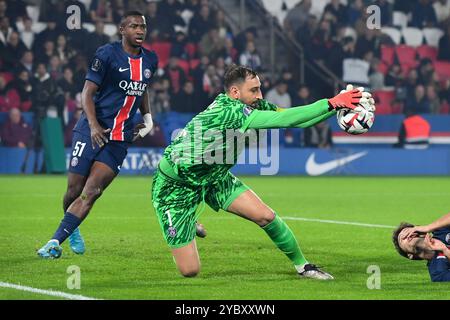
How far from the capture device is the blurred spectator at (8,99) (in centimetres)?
2311

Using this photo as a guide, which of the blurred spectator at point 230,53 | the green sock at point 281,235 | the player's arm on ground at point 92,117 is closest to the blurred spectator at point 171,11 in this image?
the blurred spectator at point 230,53

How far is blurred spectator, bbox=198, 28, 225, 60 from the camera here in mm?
24812

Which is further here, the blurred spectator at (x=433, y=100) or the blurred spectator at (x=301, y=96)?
the blurred spectator at (x=433, y=100)

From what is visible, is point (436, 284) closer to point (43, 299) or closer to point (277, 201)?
point (43, 299)

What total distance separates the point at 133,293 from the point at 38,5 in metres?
18.8

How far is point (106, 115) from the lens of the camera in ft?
32.8

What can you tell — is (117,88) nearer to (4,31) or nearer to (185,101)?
(185,101)

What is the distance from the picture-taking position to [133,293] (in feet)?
Answer: 24.7

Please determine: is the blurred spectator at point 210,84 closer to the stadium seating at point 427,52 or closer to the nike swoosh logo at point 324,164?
the nike swoosh logo at point 324,164

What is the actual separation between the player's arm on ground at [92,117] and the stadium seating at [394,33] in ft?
61.1

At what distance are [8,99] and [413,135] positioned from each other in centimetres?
945

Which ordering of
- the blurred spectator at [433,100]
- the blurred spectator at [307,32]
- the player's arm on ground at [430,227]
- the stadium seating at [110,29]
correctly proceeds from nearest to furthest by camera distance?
1. the player's arm on ground at [430,227]
2. the stadium seating at [110,29]
3. the blurred spectator at [433,100]
4. the blurred spectator at [307,32]

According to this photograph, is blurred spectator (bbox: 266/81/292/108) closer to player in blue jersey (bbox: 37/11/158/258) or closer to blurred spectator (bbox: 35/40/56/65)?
blurred spectator (bbox: 35/40/56/65)
